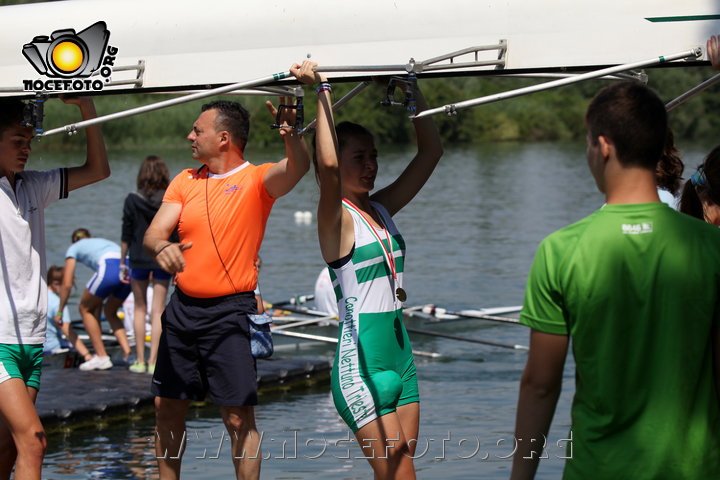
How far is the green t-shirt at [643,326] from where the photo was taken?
3172 mm

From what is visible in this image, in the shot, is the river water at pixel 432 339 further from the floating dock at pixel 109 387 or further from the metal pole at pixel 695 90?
the metal pole at pixel 695 90

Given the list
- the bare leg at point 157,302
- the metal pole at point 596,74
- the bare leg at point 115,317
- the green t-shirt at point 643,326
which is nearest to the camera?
the green t-shirt at point 643,326

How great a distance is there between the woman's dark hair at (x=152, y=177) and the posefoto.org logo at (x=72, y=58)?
5.09 m

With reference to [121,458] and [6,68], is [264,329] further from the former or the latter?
[121,458]

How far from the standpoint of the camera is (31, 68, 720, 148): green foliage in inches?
1990

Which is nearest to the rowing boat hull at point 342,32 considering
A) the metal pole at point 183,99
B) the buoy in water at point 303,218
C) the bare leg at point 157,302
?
the metal pole at point 183,99

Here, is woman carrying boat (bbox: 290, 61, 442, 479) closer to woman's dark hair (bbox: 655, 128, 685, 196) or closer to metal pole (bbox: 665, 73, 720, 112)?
metal pole (bbox: 665, 73, 720, 112)

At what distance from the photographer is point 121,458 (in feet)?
27.4

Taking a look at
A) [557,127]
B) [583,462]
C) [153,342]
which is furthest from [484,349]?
[557,127]

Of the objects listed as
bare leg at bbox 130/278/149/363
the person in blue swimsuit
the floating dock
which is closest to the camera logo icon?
the floating dock

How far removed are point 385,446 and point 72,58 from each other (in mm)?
2244

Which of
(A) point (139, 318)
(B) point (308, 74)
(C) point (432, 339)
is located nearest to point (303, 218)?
(C) point (432, 339)

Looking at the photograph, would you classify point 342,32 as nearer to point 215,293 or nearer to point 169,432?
point 215,293

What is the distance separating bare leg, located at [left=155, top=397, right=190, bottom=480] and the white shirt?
2.61 feet
